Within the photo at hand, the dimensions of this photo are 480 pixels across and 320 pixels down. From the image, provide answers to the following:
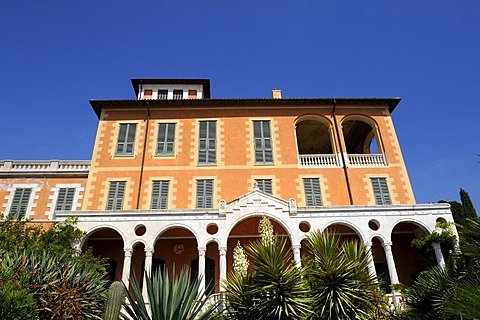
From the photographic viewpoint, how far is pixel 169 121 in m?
21.1

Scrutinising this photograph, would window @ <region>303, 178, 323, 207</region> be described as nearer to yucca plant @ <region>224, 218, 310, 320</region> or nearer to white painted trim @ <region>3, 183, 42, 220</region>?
yucca plant @ <region>224, 218, 310, 320</region>

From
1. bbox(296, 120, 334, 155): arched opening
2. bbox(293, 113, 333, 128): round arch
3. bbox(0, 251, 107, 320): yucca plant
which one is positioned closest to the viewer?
bbox(0, 251, 107, 320): yucca plant

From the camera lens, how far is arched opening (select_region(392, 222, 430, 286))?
57.3 ft

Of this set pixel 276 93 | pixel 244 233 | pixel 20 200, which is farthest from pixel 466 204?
pixel 20 200

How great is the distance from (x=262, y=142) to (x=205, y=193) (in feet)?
15.8

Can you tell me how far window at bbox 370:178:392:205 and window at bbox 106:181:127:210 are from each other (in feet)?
47.4

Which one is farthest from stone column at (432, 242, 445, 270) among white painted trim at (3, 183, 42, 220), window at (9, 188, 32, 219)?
window at (9, 188, 32, 219)

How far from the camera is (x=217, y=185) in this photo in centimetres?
1920

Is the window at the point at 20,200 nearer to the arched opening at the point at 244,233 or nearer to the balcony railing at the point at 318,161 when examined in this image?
the arched opening at the point at 244,233

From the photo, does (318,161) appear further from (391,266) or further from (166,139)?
(166,139)

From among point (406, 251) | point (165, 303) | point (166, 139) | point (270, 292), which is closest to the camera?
point (165, 303)

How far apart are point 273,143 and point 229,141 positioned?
2725 mm

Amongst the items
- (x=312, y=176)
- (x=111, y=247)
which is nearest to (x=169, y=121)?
(x=111, y=247)

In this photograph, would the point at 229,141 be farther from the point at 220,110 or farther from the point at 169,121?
the point at 169,121
